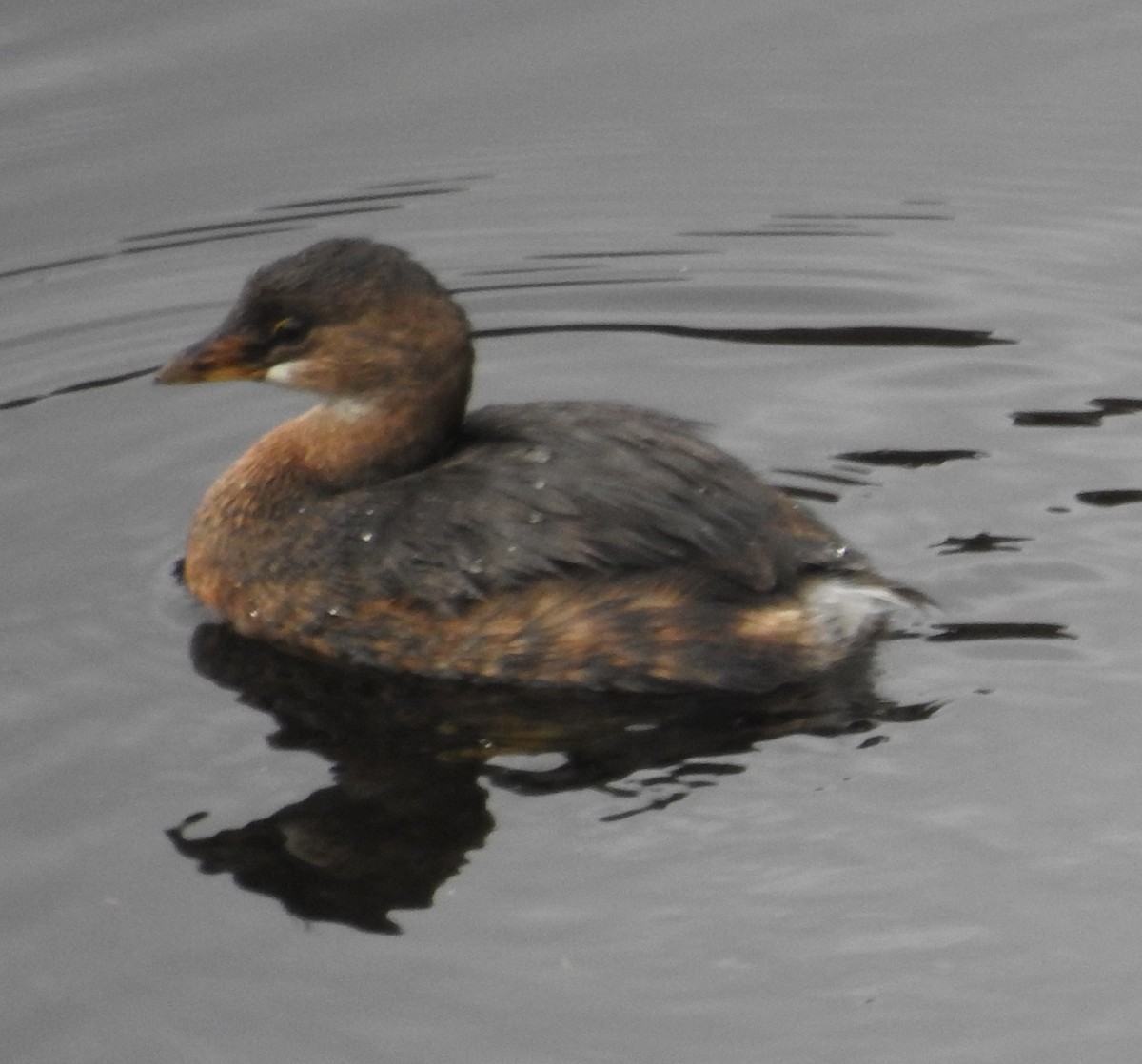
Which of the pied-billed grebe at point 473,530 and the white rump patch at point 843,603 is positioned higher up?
the pied-billed grebe at point 473,530

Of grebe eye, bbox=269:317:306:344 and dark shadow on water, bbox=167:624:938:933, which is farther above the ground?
grebe eye, bbox=269:317:306:344

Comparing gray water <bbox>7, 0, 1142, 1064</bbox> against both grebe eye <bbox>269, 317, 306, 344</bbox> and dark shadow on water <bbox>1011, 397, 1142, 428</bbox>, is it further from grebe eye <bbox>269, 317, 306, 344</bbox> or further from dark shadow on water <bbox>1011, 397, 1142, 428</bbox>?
grebe eye <bbox>269, 317, 306, 344</bbox>

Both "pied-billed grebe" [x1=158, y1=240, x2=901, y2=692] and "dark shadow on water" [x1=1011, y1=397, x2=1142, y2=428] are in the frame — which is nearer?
"pied-billed grebe" [x1=158, y1=240, x2=901, y2=692]

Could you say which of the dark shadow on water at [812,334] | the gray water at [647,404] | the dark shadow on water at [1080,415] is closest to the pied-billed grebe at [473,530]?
the gray water at [647,404]

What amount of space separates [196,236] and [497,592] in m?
3.36

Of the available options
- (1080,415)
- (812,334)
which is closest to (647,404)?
(812,334)

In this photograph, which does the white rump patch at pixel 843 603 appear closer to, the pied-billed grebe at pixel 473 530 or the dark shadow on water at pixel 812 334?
the pied-billed grebe at pixel 473 530

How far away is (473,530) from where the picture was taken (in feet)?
22.0

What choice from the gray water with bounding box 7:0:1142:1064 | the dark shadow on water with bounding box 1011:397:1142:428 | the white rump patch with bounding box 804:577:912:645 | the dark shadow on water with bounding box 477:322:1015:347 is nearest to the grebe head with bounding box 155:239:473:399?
the gray water with bounding box 7:0:1142:1064

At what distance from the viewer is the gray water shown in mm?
5367

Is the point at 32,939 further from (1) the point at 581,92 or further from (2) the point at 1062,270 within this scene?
(1) the point at 581,92

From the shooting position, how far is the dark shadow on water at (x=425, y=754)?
588cm

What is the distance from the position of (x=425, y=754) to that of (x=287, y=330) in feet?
4.70

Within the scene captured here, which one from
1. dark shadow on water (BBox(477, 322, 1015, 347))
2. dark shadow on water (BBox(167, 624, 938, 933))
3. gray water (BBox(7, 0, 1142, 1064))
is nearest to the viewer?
gray water (BBox(7, 0, 1142, 1064))
